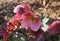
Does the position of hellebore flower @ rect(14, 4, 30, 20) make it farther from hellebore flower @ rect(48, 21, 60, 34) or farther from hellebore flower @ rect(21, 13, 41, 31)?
hellebore flower @ rect(48, 21, 60, 34)

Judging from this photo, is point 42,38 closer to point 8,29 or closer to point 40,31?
point 40,31

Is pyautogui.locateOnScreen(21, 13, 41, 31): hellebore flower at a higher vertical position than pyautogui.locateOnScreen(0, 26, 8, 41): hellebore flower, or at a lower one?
higher

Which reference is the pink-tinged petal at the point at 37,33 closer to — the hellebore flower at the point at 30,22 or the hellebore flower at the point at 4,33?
the hellebore flower at the point at 30,22

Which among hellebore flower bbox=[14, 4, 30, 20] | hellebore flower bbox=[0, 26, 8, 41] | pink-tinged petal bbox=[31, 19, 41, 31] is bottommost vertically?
hellebore flower bbox=[0, 26, 8, 41]

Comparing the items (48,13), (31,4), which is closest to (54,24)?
(48,13)

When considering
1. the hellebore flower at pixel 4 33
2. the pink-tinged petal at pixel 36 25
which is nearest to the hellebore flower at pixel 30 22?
the pink-tinged petal at pixel 36 25

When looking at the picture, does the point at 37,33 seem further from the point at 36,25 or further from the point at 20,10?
the point at 20,10

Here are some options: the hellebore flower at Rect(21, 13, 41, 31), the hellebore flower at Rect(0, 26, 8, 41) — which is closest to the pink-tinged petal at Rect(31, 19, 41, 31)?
the hellebore flower at Rect(21, 13, 41, 31)

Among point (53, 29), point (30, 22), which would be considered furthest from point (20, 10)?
point (53, 29)

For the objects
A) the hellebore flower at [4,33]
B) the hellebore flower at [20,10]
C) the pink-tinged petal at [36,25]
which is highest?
the hellebore flower at [20,10]

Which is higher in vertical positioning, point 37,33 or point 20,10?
point 20,10

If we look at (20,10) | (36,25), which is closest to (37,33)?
(36,25)

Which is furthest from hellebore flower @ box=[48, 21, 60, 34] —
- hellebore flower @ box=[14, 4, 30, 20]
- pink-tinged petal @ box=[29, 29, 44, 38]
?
hellebore flower @ box=[14, 4, 30, 20]
